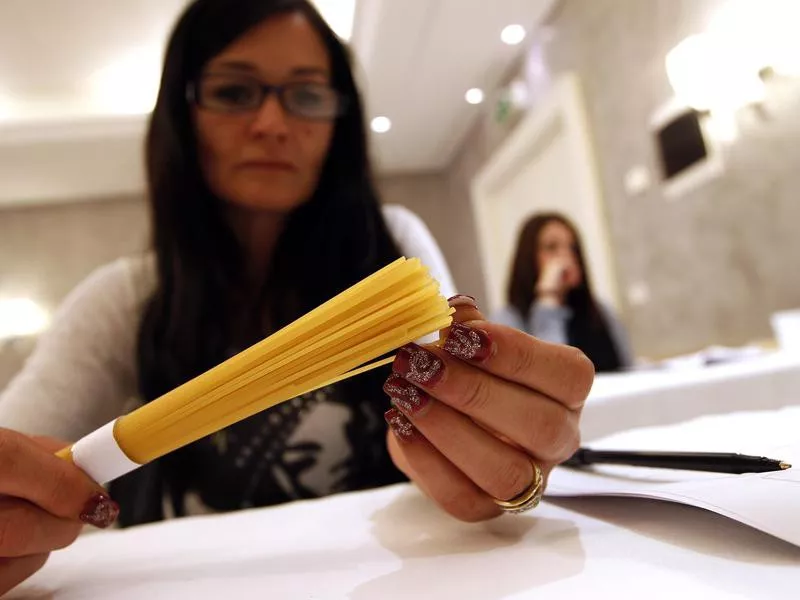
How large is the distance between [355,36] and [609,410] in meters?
2.45

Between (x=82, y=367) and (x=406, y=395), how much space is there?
1.47ft

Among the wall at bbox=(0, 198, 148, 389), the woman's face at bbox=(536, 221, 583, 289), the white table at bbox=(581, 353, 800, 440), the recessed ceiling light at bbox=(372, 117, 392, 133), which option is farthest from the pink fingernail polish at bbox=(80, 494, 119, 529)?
the wall at bbox=(0, 198, 148, 389)

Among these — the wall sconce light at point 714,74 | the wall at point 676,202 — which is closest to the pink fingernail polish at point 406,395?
the wall at point 676,202


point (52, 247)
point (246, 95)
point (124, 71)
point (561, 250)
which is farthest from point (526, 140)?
point (52, 247)

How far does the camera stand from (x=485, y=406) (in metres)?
0.22

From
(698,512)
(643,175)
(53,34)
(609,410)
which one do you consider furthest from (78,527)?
(53,34)

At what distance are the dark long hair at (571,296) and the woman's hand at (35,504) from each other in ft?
5.38

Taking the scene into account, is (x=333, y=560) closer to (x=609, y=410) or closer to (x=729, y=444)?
(x=729, y=444)

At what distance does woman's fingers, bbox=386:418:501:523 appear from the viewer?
9.5 inches

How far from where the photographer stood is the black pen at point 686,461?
20cm

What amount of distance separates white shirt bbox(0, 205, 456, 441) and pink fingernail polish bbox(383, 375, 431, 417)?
22 cm

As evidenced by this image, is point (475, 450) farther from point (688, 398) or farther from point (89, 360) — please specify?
point (89, 360)

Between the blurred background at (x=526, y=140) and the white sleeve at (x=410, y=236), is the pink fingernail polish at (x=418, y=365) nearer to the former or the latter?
the white sleeve at (x=410, y=236)

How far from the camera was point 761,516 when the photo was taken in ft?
0.56
